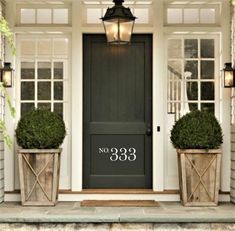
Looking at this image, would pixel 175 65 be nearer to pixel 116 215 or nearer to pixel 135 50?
pixel 135 50

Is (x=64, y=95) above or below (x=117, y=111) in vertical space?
above

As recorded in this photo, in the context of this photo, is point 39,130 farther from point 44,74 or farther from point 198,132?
point 198,132

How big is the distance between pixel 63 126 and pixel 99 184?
1020 mm

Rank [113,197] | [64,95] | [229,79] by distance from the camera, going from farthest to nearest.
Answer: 1. [64,95]
2. [113,197]
3. [229,79]

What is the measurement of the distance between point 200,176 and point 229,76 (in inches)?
51.8

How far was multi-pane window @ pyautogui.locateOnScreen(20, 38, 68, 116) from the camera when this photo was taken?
7.12 meters

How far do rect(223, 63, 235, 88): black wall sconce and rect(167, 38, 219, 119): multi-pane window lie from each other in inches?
17.0

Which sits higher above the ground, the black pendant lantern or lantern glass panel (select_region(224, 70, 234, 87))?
the black pendant lantern

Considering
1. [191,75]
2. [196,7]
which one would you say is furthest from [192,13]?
[191,75]

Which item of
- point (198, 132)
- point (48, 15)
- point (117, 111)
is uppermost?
point (48, 15)

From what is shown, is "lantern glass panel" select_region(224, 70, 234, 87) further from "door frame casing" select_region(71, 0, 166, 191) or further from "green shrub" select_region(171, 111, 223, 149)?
"door frame casing" select_region(71, 0, 166, 191)

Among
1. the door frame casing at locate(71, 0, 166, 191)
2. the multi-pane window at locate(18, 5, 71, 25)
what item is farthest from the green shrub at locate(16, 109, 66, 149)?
the multi-pane window at locate(18, 5, 71, 25)

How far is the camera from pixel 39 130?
6422 mm

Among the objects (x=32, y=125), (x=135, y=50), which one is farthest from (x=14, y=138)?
(x=135, y=50)
